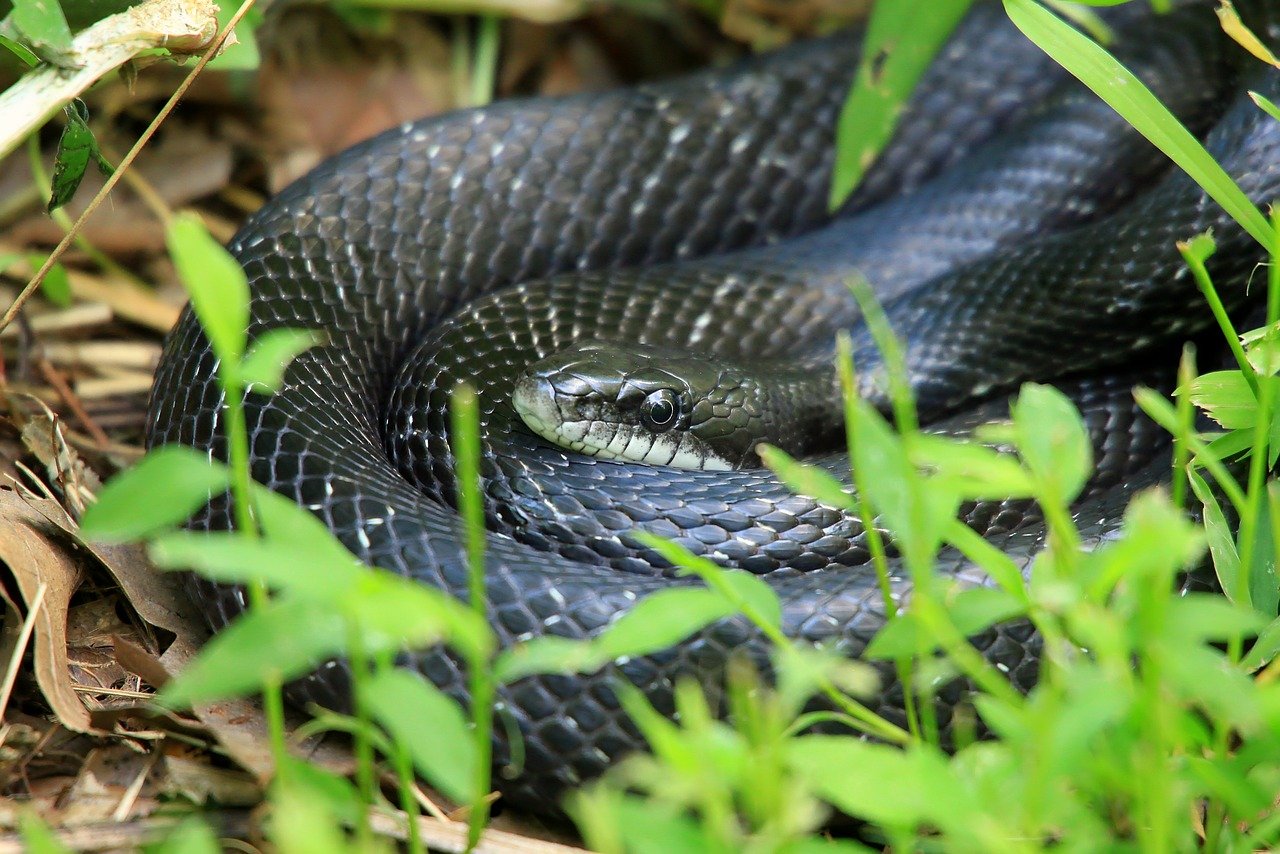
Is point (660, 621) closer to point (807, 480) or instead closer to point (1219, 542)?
point (807, 480)

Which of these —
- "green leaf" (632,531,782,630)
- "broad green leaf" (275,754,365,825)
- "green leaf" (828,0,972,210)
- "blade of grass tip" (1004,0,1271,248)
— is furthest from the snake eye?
"broad green leaf" (275,754,365,825)

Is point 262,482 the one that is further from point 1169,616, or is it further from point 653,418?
point 1169,616

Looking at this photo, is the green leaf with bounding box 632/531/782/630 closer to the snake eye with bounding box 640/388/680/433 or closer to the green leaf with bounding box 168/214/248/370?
the green leaf with bounding box 168/214/248/370

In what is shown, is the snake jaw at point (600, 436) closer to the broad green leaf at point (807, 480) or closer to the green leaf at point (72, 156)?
the green leaf at point (72, 156)

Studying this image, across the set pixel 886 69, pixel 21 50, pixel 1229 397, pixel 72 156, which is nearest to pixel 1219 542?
pixel 1229 397

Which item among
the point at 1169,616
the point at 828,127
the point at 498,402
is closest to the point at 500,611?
the point at 498,402

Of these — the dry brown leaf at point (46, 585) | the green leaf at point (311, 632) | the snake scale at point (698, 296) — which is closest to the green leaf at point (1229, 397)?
the snake scale at point (698, 296)
